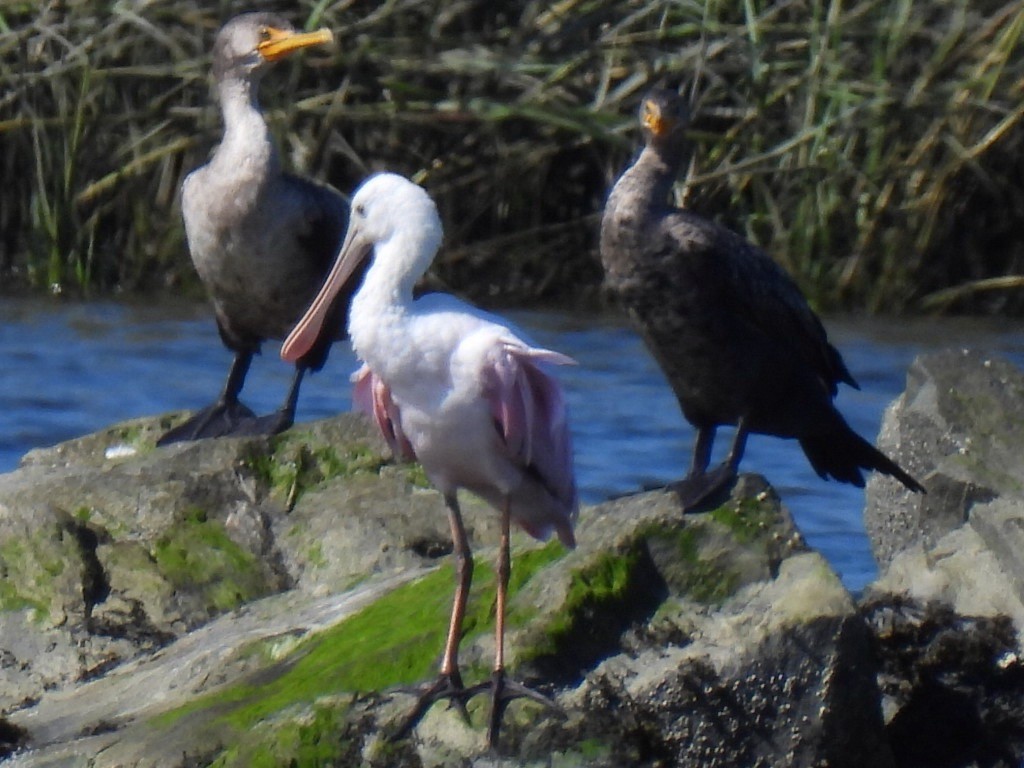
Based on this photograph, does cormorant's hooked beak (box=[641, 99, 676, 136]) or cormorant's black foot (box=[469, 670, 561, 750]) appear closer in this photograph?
cormorant's black foot (box=[469, 670, 561, 750])

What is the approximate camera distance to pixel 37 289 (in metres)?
12.0

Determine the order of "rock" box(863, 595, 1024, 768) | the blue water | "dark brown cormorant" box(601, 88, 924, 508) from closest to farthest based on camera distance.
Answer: "rock" box(863, 595, 1024, 768) → "dark brown cormorant" box(601, 88, 924, 508) → the blue water

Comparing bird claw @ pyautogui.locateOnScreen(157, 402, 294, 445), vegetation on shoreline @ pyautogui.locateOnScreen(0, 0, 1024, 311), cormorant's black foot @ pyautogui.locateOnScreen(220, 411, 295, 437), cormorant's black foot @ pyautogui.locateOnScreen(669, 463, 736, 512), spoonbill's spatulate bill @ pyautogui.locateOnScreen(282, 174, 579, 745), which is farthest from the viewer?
vegetation on shoreline @ pyautogui.locateOnScreen(0, 0, 1024, 311)

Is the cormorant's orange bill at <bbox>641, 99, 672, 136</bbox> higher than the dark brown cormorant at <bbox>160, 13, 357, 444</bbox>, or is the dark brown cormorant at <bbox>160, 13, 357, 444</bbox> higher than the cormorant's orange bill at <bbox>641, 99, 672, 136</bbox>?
the cormorant's orange bill at <bbox>641, 99, 672, 136</bbox>

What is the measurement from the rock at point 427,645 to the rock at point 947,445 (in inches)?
53.3

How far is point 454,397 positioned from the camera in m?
4.46

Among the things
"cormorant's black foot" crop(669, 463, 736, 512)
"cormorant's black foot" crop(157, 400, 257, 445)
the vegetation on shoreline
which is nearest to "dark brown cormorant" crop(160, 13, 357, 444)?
"cormorant's black foot" crop(157, 400, 257, 445)

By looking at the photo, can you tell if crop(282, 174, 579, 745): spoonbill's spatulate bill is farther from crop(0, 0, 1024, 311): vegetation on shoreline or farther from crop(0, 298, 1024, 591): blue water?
crop(0, 0, 1024, 311): vegetation on shoreline

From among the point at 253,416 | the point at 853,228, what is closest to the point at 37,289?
the point at 853,228

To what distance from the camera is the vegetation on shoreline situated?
419 inches

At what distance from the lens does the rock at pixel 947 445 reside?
20.6 feet

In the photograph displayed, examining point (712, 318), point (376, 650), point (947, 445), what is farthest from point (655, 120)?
point (376, 650)

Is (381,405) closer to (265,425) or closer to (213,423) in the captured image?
(265,425)

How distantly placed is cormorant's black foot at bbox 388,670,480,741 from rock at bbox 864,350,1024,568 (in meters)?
2.13
